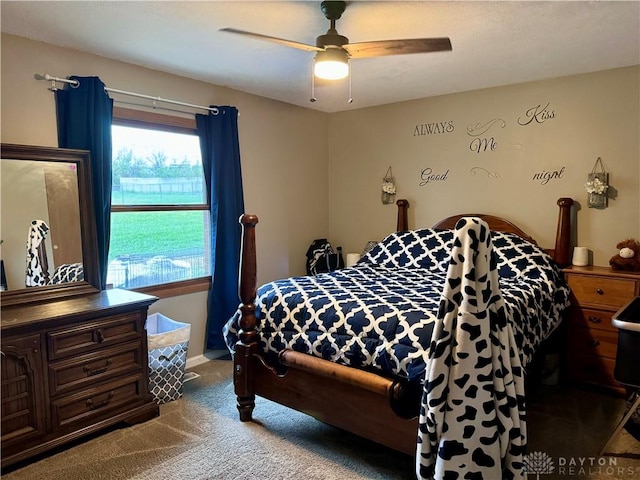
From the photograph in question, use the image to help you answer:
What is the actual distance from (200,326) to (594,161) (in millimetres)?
3294

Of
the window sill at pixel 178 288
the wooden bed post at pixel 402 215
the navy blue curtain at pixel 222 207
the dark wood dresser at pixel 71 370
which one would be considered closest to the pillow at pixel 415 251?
the wooden bed post at pixel 402 215

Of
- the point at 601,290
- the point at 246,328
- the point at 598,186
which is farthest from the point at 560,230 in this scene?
the point at 246,328

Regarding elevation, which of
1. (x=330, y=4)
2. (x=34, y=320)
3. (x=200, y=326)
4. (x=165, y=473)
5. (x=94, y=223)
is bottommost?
(x=165, y=473)

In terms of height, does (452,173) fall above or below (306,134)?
below

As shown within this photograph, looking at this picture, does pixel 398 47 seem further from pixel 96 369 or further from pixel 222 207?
pixel 96 369

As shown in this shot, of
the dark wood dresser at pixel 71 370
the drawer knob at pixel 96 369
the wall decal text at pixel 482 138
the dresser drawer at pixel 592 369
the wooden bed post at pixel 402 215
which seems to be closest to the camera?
the dark wood dresser at pixel 71 370

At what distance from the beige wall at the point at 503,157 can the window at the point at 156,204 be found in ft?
5.45

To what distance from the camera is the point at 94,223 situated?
9.53ft

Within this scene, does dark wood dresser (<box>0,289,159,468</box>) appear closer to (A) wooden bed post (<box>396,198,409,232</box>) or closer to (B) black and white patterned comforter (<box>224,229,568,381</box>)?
(B) black and white patterned comforter (<box>224,229,568,381</box>)

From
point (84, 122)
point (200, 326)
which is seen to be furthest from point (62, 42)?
point (200, 326)

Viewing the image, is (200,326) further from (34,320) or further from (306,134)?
(306,134)

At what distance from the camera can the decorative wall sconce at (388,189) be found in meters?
4.41

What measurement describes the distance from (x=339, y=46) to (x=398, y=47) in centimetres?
29

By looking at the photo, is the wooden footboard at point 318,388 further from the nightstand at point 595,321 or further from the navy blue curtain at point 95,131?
the nightstand at point 595,321
